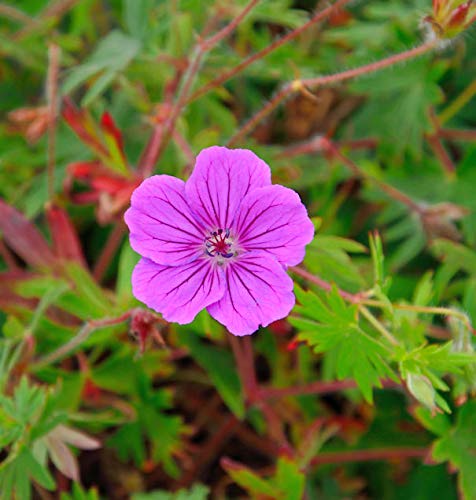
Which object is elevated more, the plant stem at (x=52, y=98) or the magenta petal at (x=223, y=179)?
the magenta petal at (x=223, y=179)

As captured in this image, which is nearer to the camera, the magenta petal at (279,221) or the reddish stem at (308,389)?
the magenta petal at (279,221)

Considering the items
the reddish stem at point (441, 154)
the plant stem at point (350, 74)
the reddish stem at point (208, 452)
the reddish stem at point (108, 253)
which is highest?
the plant stem at point (350, 74)

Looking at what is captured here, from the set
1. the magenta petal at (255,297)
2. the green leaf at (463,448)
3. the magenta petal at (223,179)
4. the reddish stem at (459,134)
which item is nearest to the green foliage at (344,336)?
the magenta petal at (255,297)

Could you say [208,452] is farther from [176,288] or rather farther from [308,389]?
[176,288]

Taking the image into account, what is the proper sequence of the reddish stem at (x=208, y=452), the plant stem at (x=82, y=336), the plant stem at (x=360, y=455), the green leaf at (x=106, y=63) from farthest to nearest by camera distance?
the reddish stem at (x=208, y=452), the plant stem at (x=360, y=455), the green leaf at (x=106, y=63), the plant stem at (x=82, y=336)

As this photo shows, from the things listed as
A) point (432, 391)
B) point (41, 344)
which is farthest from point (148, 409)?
point (432, 391)

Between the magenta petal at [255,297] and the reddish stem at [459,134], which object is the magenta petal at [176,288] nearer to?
the magenta petal at [255,297]

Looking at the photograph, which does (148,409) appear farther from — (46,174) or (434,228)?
(434,228)
